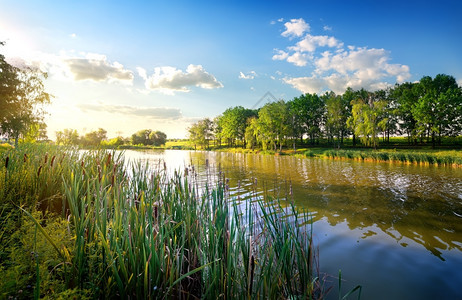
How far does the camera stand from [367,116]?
4441 cm

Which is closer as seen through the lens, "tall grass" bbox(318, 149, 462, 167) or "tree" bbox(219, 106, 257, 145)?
"tall grass" bbox(318, 149, 462, 167)

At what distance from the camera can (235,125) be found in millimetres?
77062

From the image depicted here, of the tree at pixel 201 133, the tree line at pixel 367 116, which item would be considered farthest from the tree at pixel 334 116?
the tree at pixel 201 133

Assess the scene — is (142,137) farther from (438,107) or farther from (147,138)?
(438,107)

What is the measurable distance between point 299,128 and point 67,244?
65756 mm

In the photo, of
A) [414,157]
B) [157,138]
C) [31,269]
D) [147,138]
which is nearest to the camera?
[31,269]

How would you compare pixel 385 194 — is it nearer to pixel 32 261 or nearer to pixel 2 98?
pixel 32 261

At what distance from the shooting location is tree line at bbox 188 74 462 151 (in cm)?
4397

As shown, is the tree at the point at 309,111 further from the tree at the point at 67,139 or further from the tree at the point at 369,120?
the tree at the point at 67,139

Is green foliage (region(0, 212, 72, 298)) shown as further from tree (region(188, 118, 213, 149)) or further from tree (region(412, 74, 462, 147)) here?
tree (region(188, 118, 213, 149))

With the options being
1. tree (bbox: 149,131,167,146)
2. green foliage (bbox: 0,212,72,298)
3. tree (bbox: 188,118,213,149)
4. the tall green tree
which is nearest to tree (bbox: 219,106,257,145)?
tree (bbox: 188,118,213,149)

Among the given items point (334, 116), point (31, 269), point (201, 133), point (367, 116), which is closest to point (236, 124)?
point (201, 133)

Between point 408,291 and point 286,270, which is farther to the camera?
point 408,291

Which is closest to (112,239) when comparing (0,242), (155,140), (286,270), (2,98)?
(0,242)
